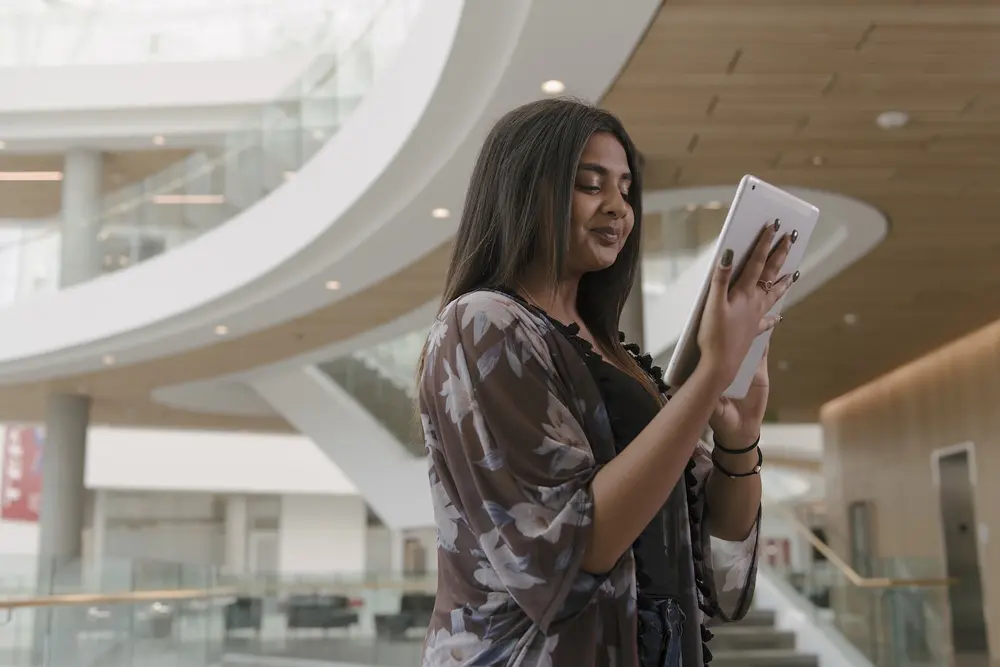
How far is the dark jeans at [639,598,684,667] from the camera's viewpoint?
3.54 feet

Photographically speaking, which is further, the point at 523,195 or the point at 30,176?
the point at 30,176

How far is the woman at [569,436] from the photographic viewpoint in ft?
3.27

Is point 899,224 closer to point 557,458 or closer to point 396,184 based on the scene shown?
point 396,184

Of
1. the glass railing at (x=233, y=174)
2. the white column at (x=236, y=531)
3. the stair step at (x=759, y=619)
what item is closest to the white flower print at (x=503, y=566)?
the glass railing at (x=233, y=174)

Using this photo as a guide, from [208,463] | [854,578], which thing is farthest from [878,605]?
[208,463]

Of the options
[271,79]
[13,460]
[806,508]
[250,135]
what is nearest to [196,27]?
[271,79]

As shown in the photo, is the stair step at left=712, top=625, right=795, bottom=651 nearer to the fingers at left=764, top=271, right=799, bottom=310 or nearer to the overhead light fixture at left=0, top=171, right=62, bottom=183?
the fingers at left=764, top=271, right=799, bottom=310

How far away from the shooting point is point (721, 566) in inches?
49.4

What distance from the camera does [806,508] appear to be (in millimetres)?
14102

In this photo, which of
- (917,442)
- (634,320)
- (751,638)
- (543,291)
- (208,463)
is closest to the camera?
(543,291)

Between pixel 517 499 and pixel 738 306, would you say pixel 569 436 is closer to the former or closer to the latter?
pixel 517 499

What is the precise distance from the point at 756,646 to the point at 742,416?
8.60 meters

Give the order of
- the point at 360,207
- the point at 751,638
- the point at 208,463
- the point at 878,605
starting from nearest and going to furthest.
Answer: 1. the point at 360,207
2. the point at 878,605
3. the point at 751,638
4. the point at 208,463

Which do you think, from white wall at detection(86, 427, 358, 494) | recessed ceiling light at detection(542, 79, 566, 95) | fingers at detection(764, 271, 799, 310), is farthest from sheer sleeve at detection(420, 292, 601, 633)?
white wall at detection(86, 427, 358, 494)
